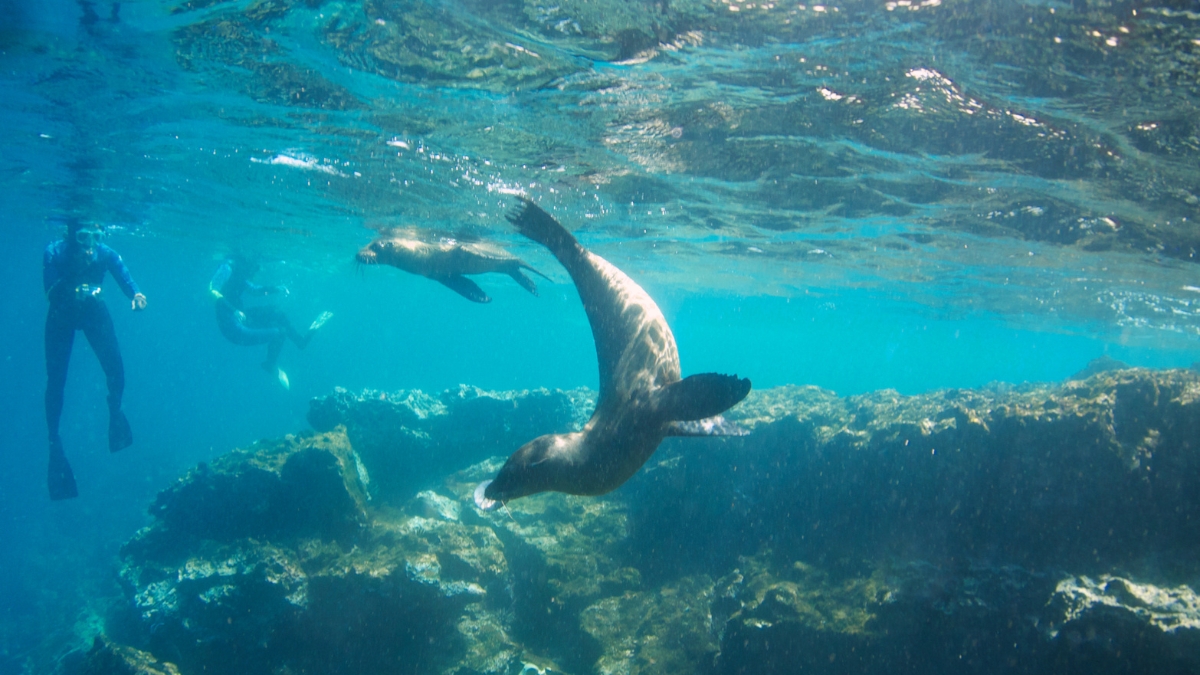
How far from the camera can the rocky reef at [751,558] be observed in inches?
243

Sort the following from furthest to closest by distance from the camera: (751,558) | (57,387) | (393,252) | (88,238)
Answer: (88,238), (57,387), (751,558), (393,252)

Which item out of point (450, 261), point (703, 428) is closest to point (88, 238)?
point (450, 261)

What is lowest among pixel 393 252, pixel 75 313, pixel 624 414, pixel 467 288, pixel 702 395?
pixel 75 313

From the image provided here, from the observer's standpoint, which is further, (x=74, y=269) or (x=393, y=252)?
(x=74, y=269)

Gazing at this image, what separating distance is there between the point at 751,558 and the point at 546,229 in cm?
711

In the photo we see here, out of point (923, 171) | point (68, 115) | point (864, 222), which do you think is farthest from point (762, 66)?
point (68, 115)

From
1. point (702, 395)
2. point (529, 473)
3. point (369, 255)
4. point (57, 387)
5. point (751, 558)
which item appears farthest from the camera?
point (57, 387)

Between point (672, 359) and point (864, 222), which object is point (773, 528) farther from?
point (864, 222)

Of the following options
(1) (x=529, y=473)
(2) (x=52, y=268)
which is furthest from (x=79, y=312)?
(1) (x=529, y=473)

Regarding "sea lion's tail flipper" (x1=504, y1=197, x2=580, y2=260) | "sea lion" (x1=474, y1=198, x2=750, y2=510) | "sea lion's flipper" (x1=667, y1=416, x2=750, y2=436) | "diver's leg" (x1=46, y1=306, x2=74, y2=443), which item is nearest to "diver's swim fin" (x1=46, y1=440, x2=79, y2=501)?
"diver's leg" (x1=46, y1=306, x2=74, y2=443)

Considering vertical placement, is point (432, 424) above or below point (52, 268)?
→ below

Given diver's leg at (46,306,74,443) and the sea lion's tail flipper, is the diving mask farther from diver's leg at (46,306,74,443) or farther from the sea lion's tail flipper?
the sea lion's tail flipper

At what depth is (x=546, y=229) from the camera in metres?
4.85

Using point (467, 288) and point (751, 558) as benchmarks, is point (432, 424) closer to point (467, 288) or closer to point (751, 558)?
point (467, 288)
